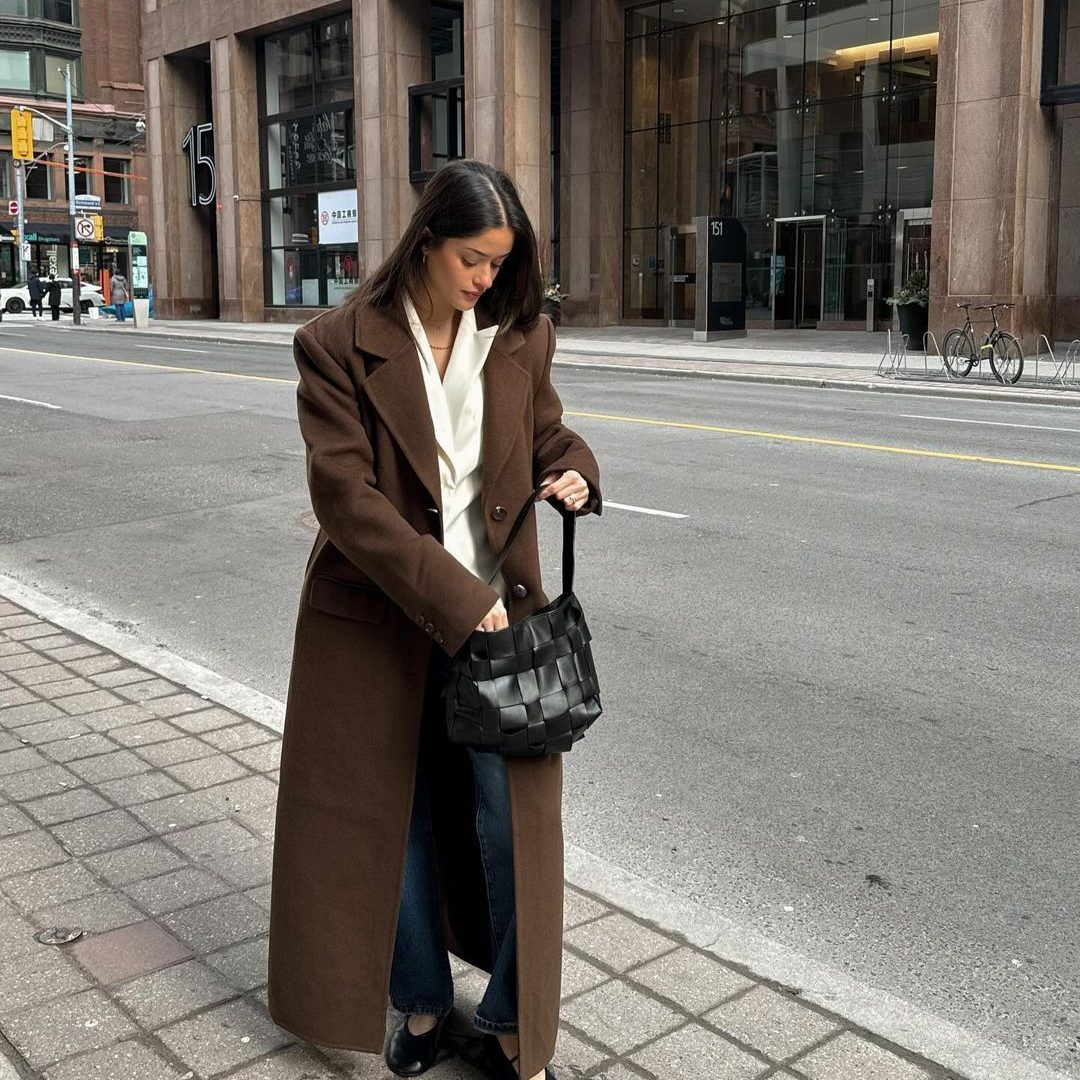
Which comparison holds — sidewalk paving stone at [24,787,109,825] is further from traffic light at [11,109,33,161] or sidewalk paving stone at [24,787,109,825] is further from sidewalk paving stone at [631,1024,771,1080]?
traffic light at [11,109,33,161]

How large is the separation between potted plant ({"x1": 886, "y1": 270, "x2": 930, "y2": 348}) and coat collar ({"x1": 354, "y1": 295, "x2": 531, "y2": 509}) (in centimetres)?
2489

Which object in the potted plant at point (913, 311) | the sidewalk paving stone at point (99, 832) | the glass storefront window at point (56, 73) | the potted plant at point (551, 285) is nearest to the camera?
the sidewalk paving stone at point (99, 832)

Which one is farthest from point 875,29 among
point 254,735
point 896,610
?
point 254,735

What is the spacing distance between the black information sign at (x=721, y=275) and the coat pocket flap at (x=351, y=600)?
89.3ft

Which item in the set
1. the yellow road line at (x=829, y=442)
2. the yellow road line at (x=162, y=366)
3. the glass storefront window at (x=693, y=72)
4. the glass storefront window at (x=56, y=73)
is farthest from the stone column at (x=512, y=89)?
the glass storefront window at (x=56, y=73)

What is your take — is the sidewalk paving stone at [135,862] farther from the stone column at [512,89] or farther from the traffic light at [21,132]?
the traffic light at [21,132]

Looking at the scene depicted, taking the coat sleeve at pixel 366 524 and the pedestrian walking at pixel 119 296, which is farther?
the pedestrian walking at pixel 119 296

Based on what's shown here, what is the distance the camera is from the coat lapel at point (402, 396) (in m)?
2.66

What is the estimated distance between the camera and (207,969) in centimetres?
332

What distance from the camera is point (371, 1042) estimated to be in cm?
286

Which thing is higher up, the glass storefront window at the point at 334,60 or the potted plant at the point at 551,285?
the glass storefront window at the point at 334,60

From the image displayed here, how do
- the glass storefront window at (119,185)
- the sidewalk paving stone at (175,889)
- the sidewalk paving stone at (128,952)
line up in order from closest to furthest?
the sidewalk paving stone at (128,952), the sidewalk paving stone at (175,889), the glass storefront window at (119,185)

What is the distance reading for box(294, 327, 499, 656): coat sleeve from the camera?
2.55 meters

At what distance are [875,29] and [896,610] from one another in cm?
3070
